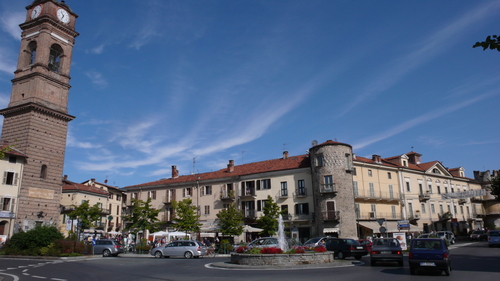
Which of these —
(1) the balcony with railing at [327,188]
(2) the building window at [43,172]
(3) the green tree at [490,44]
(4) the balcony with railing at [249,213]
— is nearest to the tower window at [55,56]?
(2) the building window at [43,172]

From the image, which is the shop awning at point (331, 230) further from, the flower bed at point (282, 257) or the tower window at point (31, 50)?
the tower window at point (31, 50)

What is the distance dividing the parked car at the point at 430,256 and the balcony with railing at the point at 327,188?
1005 inches

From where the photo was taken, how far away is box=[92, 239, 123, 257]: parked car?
32.2 m

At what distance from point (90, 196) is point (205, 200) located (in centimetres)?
2040

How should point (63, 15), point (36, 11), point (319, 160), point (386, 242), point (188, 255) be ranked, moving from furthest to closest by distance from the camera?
1. point (63, 15)
2. point (36, 11)
3. point (319, 160)
4. point (188, 255)
5. point (386, 242)

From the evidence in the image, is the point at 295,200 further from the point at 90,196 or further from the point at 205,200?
the point at 90,196

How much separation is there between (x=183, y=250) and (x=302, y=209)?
18446mm

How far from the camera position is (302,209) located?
144 feet

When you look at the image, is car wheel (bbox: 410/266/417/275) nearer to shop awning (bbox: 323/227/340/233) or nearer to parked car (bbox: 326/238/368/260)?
parked car (bbox: 326/238/368/260)

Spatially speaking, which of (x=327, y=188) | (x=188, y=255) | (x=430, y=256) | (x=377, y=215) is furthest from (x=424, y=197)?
(x=430, y=256)

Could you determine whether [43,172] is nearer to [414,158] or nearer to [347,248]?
[347,248]

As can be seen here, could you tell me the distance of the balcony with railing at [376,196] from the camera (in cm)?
4372

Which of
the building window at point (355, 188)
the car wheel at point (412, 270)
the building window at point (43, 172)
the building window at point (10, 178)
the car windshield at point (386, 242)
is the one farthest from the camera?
the building window at point (355, 188)

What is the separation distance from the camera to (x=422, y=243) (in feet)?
51.8
